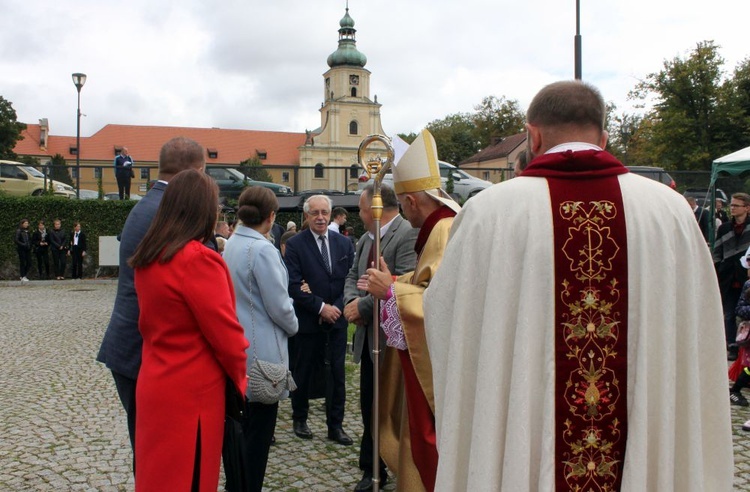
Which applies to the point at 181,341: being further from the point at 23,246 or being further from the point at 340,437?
the point at 23,246

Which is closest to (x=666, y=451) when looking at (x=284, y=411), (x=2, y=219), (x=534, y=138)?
(x=534, y=138)

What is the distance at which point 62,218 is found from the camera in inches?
835

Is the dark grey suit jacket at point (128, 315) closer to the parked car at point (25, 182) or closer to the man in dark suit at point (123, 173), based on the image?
the man in dark suit at point (123, 173)

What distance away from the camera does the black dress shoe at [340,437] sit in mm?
5547

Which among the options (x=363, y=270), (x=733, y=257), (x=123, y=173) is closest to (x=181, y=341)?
(x=363, y=270)

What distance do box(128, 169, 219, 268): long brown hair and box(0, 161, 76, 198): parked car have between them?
70.1 feet

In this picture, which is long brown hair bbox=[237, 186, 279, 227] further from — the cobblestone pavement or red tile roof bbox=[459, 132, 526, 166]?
red tile roof bbox=[459, 132, 526, 166]

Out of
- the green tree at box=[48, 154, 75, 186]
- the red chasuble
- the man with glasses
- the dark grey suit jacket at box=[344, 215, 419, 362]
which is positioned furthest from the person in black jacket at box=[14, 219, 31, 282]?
the red chasuble

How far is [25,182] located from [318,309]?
70.3ft

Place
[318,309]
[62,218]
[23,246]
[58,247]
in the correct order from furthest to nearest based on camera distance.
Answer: [62,218] < [58,247] < [23,246] < [318,309]

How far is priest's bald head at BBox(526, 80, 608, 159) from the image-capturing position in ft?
7.72

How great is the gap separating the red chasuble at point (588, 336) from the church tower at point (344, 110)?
74.1 m

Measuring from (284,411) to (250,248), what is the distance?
3.06 m

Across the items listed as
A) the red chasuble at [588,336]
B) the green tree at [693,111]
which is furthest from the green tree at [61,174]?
the green tree at [693,111]
